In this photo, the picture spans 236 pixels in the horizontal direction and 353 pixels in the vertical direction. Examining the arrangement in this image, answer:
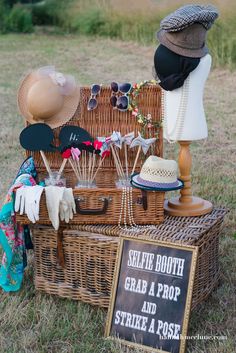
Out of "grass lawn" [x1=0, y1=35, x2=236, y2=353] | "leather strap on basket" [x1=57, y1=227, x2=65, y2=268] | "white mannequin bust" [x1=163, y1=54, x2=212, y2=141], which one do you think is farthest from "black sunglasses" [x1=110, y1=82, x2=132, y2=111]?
"grass lawn" [x1=0, y1=35, x2=236, y2=353]

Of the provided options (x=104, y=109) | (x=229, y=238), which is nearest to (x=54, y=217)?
(x=104, y=109)

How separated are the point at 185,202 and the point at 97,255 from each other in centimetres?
54

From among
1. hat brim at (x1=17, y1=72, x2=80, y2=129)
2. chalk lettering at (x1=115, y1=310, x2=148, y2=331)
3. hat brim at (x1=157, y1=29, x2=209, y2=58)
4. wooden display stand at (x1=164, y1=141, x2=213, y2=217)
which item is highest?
hat brim at (x1=157, y1=29, x2=209, y2=58)

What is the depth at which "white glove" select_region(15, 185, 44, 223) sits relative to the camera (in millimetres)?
2893

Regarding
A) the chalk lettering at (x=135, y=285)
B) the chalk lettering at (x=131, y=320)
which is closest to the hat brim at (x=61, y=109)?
the chalk lettering at (x=135, y=285)

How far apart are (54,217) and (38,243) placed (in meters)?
0.27

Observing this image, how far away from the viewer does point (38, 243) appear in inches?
124

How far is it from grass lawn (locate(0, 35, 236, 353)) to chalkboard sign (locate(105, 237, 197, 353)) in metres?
0.12

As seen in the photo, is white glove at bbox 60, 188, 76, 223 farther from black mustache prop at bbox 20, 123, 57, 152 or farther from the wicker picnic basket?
black mustache prop at bbox 20, 123, 57, 152

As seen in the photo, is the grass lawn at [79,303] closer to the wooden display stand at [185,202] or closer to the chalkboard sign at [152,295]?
the chalkboard sign at [152,295]

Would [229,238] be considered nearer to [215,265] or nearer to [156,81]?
[215,265]

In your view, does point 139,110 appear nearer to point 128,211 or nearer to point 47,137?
point 47,137

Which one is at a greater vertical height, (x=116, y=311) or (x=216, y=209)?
(x=216, y=209)

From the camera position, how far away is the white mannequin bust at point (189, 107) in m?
3.05
